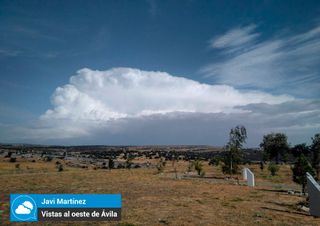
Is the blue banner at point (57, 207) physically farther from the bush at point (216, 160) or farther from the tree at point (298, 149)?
the tree at point (298, 149)

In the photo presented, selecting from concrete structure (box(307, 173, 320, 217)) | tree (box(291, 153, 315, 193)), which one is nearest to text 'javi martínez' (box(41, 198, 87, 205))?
concrete structure (box(307, 173, 320, 217))

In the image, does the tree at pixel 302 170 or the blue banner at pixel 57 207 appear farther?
the tree at pixel 302 170

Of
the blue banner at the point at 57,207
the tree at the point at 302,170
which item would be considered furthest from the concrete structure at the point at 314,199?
the blue banner at the point at 57,207

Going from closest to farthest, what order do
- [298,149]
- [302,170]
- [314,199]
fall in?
1. [314,199]
2. [302,170]
3. [298,149]

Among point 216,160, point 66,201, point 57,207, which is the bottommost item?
point 216,160

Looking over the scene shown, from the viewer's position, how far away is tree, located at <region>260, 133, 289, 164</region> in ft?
281

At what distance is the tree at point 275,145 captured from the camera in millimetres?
85562

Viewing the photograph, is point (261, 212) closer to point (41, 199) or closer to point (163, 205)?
point (163, 205)

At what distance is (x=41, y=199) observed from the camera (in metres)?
15.9

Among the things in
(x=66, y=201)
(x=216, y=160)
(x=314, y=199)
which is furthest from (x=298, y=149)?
(x=66, y=201)

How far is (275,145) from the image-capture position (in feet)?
283

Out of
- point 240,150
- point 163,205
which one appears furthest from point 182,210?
point 240,150

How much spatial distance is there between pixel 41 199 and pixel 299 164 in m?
25.4

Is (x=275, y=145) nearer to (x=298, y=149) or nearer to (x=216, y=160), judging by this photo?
(x=298, y=149)
